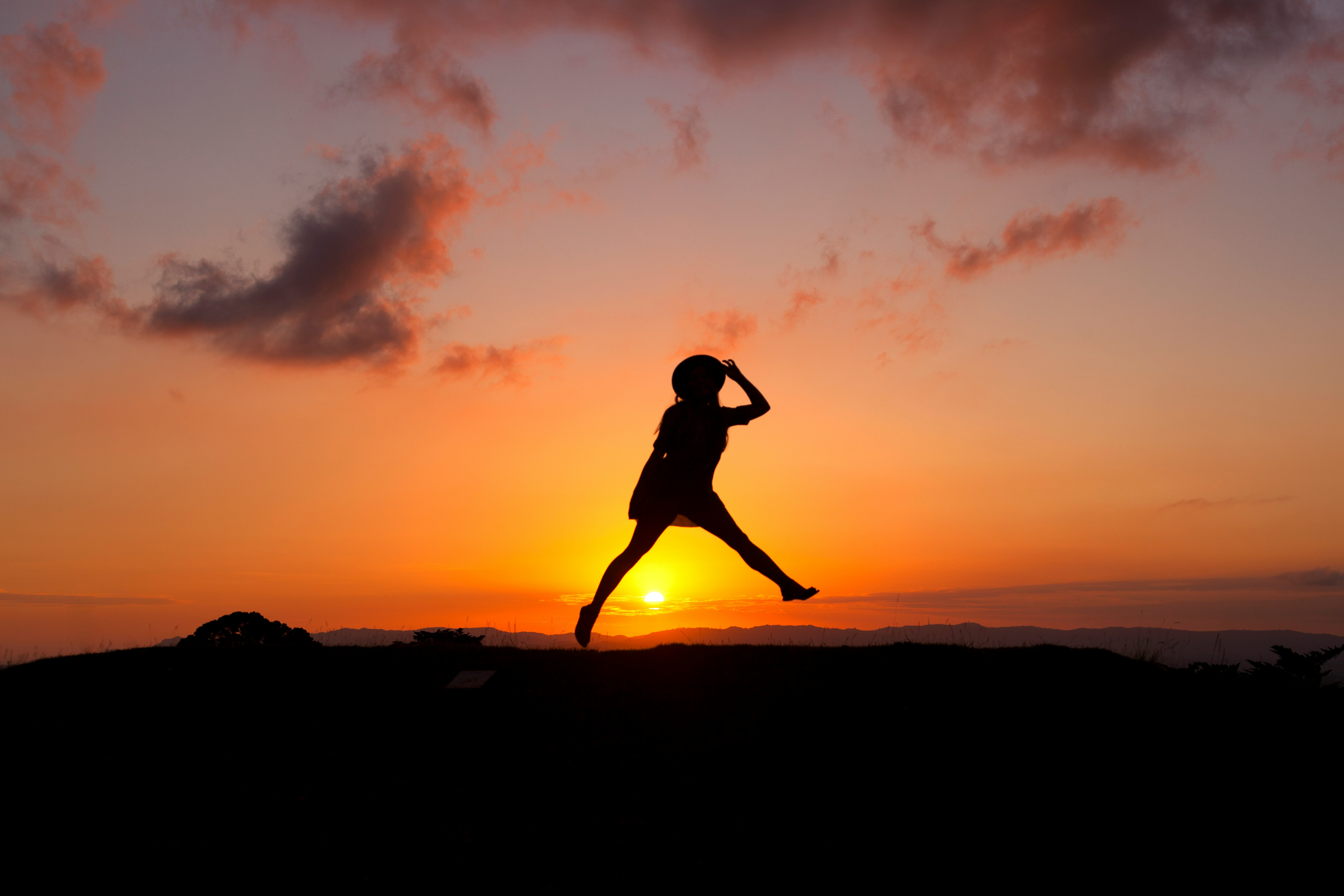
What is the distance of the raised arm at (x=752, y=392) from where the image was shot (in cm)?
1262

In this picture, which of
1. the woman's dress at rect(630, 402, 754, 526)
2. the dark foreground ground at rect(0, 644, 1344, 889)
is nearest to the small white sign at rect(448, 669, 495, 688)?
the dark foreground ground at rect(0, 644, 1344, 889)

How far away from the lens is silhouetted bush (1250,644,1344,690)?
45.0 feet

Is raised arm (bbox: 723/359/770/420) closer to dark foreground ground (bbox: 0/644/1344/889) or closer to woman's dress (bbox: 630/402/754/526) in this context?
woman's dress (bbox: 630/402/754/526)

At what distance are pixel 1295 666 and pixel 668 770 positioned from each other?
1147 cm

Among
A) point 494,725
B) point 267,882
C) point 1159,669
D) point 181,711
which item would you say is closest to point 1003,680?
point 1159,669

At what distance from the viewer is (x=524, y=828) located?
23.4 ft

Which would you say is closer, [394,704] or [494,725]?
[494,725]

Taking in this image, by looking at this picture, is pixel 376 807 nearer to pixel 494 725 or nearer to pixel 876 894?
pixel 494 725

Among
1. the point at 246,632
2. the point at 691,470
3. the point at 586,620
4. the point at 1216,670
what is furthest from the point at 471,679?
the point at 246,632

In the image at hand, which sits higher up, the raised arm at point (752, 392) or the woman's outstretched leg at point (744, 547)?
the raised arm at point (752, 392)

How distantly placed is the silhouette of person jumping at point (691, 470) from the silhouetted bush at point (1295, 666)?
25.8ft

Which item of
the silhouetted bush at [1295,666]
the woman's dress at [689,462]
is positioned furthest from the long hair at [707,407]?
the silhouetted bush at [1295,666]

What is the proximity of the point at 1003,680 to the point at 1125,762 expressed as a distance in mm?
2307

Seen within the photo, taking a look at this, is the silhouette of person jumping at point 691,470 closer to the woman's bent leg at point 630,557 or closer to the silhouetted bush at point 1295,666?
the woman's bent leg at point 630,557
